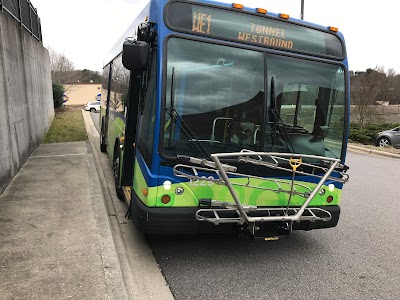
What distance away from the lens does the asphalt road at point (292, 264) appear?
3.54 meters

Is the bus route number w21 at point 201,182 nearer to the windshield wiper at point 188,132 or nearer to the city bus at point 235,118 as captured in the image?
the city bus at point 235,118

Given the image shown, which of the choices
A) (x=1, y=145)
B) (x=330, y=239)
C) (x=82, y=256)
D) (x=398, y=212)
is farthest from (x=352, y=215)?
(x=1, y=145)

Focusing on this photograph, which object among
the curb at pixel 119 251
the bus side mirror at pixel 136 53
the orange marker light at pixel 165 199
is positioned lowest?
the curb at pixel 119 251

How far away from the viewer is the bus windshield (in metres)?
3.72

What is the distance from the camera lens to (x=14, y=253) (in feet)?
12.2

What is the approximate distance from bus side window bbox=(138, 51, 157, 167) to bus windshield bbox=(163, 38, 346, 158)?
18 centimetres

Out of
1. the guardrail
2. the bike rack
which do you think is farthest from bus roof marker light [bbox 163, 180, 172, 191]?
the guardrail

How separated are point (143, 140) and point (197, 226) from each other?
3.93 ft

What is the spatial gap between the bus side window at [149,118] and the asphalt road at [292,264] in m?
1.31

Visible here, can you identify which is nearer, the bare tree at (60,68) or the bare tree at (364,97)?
the bare tree at (364,97)

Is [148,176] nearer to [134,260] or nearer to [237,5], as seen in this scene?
[134,260]

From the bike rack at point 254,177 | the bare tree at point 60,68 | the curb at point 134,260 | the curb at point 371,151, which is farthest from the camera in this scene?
the bare tree at point 60,68

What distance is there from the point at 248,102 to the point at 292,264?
6.64 ft

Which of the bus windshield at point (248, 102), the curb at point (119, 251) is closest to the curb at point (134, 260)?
the curb at point (119, 251)
